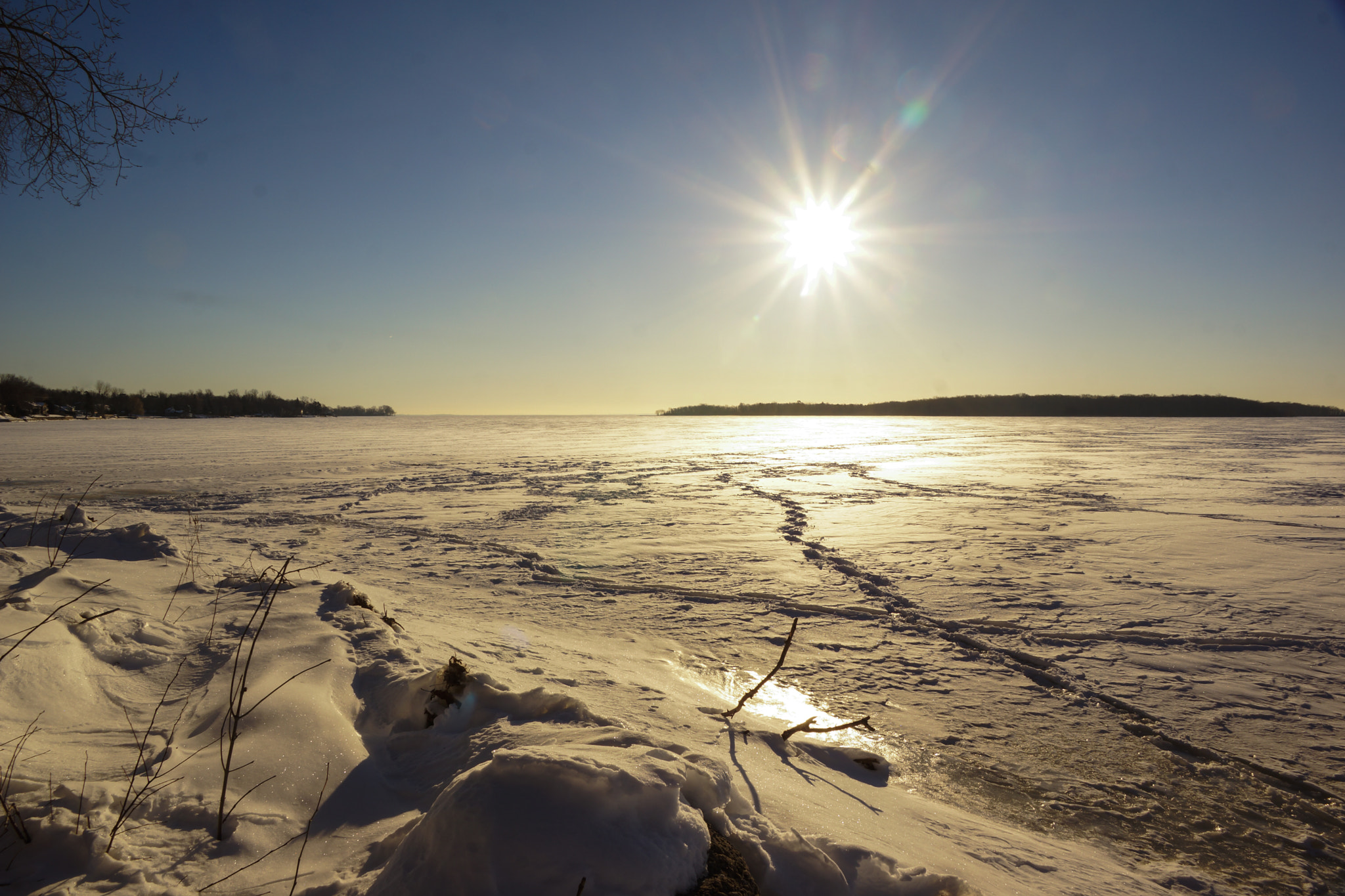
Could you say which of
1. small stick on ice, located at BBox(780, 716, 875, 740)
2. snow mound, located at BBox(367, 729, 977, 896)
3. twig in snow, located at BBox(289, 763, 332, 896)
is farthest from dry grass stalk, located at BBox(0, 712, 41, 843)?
small stick on ice, located at BBox(780, 716, 875, 740)

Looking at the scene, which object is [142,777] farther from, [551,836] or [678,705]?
[678,705]

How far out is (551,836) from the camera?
4.25 ft

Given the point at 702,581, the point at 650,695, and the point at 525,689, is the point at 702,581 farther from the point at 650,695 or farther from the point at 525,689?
the point at 525,689

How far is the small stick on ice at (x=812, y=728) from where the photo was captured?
8.20 feet

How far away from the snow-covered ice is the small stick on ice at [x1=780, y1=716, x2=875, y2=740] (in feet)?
0.15

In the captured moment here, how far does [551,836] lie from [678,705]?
1.64 meters

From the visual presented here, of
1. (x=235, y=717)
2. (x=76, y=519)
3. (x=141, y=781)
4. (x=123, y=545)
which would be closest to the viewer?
(x=235, y=717)

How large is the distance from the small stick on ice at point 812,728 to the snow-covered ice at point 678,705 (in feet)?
0.15

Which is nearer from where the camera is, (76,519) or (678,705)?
(678,705)

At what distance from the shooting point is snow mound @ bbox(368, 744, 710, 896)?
1235 millimetres

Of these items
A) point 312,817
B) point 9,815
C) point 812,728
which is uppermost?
point 9,815

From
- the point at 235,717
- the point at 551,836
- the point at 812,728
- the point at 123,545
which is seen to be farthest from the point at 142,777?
the point at 123,545

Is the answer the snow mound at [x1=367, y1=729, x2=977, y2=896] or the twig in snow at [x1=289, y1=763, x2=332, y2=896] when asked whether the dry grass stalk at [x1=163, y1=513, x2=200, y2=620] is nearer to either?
the twig in snow at [x1=289, y1=763, x2=332, y2=896]

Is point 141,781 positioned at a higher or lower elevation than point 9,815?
lower
